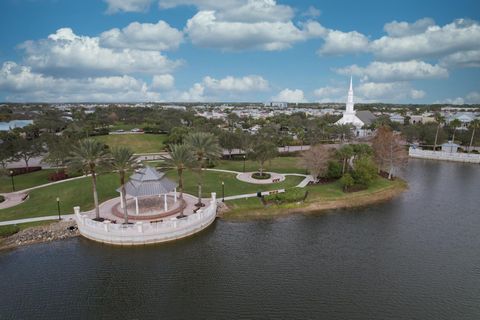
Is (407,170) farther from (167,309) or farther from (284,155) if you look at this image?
(167,309)

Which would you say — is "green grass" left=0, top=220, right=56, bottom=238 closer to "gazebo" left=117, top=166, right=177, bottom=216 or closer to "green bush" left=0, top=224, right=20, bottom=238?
"green bush" left=0, top=224, right=20, bottom=238

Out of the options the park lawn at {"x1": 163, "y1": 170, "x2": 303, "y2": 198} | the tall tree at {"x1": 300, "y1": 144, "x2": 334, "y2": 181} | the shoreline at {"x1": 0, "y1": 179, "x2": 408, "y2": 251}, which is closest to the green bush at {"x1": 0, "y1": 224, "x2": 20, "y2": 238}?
the shoreline at {"x1": 0, "y1": 179, "x2": 408, "y2": 251}

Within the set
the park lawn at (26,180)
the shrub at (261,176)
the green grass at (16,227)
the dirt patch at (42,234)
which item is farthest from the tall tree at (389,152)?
the park lawn at (26,180)

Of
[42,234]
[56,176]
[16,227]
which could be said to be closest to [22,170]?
[56,176]

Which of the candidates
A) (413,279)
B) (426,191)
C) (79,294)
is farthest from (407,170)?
(79,294)

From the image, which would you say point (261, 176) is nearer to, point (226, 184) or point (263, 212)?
point (226, 184)
